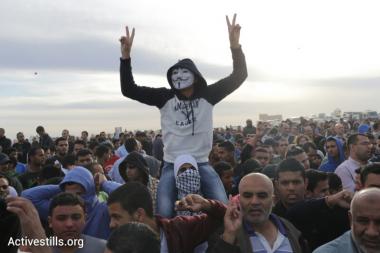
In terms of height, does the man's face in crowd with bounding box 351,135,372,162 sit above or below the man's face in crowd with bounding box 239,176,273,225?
above

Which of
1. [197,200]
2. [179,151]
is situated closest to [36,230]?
[197,200]

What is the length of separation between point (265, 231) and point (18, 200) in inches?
67.0

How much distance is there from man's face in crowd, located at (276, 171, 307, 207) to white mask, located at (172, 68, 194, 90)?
1.29m

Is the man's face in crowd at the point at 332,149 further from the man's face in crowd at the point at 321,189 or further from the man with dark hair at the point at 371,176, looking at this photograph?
the man with dark hair at the point at 371,176

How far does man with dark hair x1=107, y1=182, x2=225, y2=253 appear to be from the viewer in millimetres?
3416

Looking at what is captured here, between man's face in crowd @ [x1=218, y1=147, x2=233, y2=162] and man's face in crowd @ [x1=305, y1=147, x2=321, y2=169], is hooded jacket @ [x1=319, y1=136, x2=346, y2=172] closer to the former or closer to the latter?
man's face in crowd @ [x1=305, y1=147, x2=321, y2=169]

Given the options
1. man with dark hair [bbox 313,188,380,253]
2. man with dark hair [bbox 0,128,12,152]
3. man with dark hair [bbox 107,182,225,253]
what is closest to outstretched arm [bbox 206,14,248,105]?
man with dark hair [bbox 107,182,225,253]

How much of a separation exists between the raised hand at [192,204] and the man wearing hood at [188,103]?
1.25 meters

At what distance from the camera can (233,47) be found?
5238 millimetres

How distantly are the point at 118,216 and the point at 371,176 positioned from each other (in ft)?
7.00

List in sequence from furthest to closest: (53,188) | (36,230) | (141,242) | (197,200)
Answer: (53,188) < (197,200) < (36,230) < (141,242)

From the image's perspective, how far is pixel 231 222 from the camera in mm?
3229

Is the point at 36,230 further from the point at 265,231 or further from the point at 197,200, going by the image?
the point at 265,231

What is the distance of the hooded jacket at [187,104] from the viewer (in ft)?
16.2
